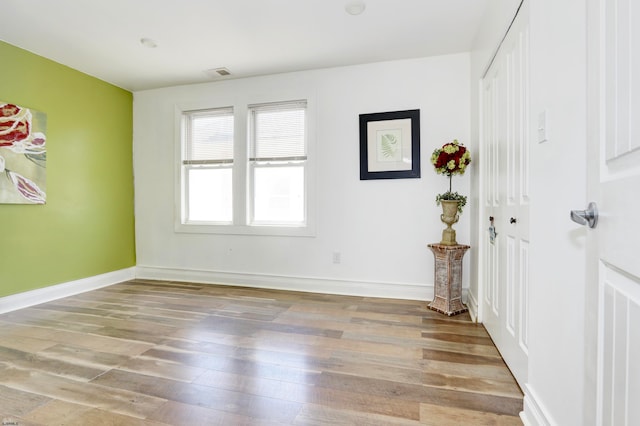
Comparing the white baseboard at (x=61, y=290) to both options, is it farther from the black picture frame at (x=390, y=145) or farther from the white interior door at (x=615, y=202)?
the white interior door at (x=615, y=202)

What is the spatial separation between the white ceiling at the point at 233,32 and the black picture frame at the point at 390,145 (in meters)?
0.65

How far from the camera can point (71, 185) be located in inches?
144

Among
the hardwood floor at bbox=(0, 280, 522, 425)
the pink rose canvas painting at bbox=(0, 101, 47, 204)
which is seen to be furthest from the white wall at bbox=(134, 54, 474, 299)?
the pink rose canvas painting at bbox=(0, 101, 47, 204)

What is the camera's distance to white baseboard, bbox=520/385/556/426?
1334mm

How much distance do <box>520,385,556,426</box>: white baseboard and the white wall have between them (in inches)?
75.7

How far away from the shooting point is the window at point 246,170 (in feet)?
12.8

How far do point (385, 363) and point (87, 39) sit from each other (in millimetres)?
3863

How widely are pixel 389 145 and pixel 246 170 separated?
177 centimetres

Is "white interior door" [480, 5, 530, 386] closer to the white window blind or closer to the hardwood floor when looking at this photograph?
the hardwood floor

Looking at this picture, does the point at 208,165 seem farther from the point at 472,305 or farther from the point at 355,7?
the point at 472,305

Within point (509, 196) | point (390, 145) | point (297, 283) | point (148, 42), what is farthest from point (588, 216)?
point (148, 42)

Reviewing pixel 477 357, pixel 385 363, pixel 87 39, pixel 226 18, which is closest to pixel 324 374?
pixel 385 363

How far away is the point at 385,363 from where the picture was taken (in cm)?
205

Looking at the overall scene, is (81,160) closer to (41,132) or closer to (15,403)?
(41,132)
